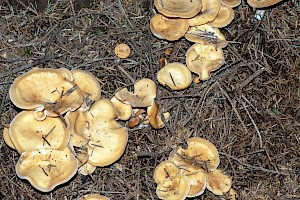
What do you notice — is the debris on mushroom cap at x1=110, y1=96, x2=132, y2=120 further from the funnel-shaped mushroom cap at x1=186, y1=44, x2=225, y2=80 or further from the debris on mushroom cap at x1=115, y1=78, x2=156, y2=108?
the funnel-shaped mushroom cap at x1=186, y1=44, x2=225, y2=80

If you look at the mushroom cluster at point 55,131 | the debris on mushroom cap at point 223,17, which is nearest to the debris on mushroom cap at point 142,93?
the mushroom cluster at point 55,131

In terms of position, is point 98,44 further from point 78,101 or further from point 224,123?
point 224,123

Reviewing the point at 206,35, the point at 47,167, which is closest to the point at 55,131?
the point at 47,167

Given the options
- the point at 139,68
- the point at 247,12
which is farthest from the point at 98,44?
the point at 247,12

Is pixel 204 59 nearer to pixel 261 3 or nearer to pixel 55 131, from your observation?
pixel 261 3

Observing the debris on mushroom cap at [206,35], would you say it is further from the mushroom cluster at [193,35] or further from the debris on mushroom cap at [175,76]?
the debris on mushroom cap at [175,76]

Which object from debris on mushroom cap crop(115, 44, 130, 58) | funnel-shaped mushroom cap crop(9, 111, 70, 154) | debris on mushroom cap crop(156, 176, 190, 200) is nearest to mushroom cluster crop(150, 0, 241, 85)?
debris on mushroom cap crop(115, 44, 130, 58)
